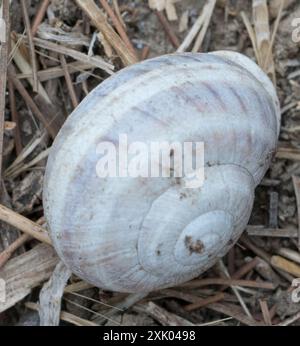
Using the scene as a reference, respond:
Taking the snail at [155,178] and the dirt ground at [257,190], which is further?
the dirt ground at [257,190]

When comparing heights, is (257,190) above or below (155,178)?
below

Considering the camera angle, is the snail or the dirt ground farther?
the dirt ground

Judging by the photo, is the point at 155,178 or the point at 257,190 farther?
the point at 257,190
